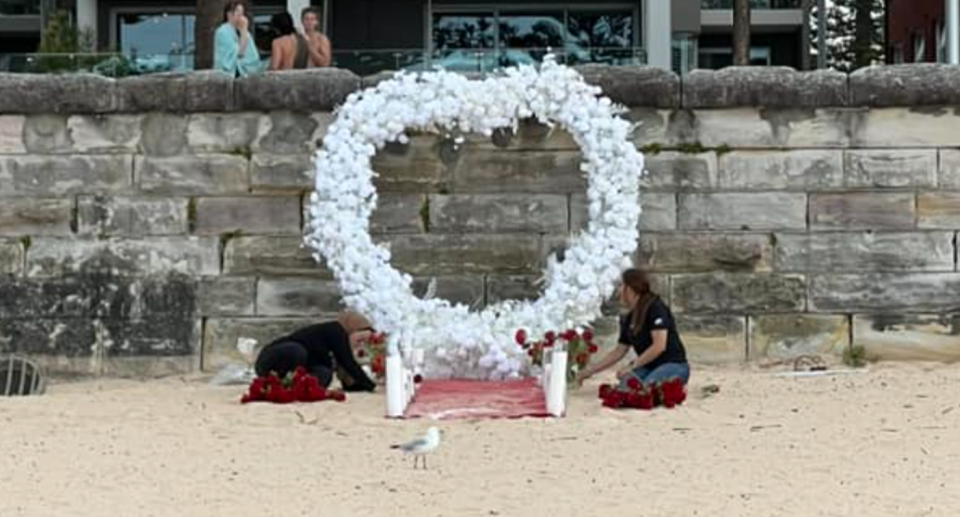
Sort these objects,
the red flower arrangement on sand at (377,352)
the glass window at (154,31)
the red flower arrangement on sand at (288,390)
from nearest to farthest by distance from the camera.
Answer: the red flower arrangement on sand at (288,390) → the red flower arrangement on sand at (377,352) → the glass window at (154,31)

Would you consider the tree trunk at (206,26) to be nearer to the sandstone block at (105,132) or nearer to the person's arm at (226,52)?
the person's arm at (226,52)

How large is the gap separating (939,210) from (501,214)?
12.0 ft

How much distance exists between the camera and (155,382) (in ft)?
37.1

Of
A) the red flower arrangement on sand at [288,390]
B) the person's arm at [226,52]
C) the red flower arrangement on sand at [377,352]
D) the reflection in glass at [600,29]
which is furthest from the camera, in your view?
the reflection in glass at [600,29]

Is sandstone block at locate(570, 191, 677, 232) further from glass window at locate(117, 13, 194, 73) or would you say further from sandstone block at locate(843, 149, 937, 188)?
Result: glass window at locate(117, 13, 194, 73)

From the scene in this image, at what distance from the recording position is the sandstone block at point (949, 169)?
1134 centimetres

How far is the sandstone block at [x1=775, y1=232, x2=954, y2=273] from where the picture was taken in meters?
11.4

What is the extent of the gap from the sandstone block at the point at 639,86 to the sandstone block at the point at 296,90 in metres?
2.01

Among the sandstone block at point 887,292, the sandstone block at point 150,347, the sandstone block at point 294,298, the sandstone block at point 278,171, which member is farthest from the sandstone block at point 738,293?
the sandstone block at point 150,347

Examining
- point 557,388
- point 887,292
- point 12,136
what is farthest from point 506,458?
point 12,136

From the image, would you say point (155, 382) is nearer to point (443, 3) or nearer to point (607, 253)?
point (607, 253)

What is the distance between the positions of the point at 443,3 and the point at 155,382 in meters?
16.5

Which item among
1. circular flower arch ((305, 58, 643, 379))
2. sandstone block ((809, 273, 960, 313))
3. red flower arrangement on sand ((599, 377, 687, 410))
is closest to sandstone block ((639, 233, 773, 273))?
circular flower arch ((305, 58, 643, 379))

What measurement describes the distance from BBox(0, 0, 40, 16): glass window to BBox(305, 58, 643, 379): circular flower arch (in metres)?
20.8
